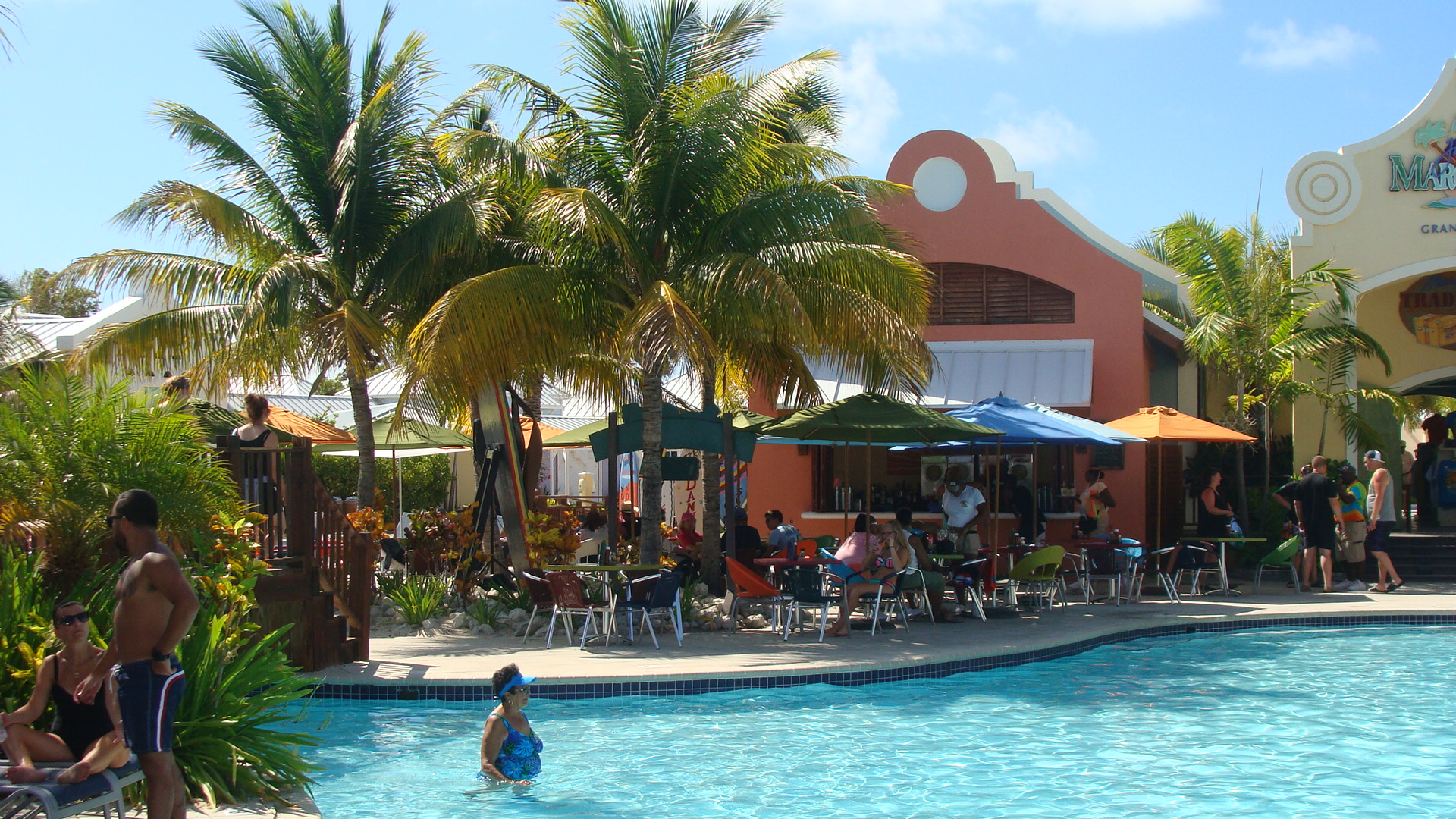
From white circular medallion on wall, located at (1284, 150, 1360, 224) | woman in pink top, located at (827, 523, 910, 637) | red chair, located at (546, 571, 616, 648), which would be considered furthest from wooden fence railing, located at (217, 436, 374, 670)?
white circular medallion on wall, located at (1284, 150, 1360, 224)

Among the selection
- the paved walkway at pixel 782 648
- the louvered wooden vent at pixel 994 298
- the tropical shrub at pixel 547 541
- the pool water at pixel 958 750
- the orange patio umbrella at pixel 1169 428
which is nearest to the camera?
the pool water at pixel 958 750

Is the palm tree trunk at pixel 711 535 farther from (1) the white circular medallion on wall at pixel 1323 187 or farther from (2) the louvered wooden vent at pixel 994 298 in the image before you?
(1) the white circular medallion on wall at pixel 1323 187

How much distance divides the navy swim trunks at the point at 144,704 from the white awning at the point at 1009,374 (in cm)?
1354

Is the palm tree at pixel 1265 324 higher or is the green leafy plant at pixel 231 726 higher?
the palm tree at pixel 1265 324

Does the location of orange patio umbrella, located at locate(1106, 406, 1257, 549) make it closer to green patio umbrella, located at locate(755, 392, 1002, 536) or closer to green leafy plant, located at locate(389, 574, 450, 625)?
green patio umbrella, located at locate(755, 392, 1002, 536)

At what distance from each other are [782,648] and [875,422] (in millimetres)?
2830

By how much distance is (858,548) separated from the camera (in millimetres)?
12805

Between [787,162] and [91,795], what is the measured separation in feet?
32.4

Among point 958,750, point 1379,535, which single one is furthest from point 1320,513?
point 958,750

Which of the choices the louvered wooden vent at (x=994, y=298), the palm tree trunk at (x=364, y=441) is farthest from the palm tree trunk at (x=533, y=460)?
the louvered wooden vent at (x=994, y=298)

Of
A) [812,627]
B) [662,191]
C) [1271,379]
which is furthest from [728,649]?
[1271,379]

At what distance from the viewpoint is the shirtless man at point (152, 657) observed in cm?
521

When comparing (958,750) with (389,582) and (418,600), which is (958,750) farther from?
(389,582)

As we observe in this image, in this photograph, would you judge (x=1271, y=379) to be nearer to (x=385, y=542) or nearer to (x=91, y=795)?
(x=385, y=542)
